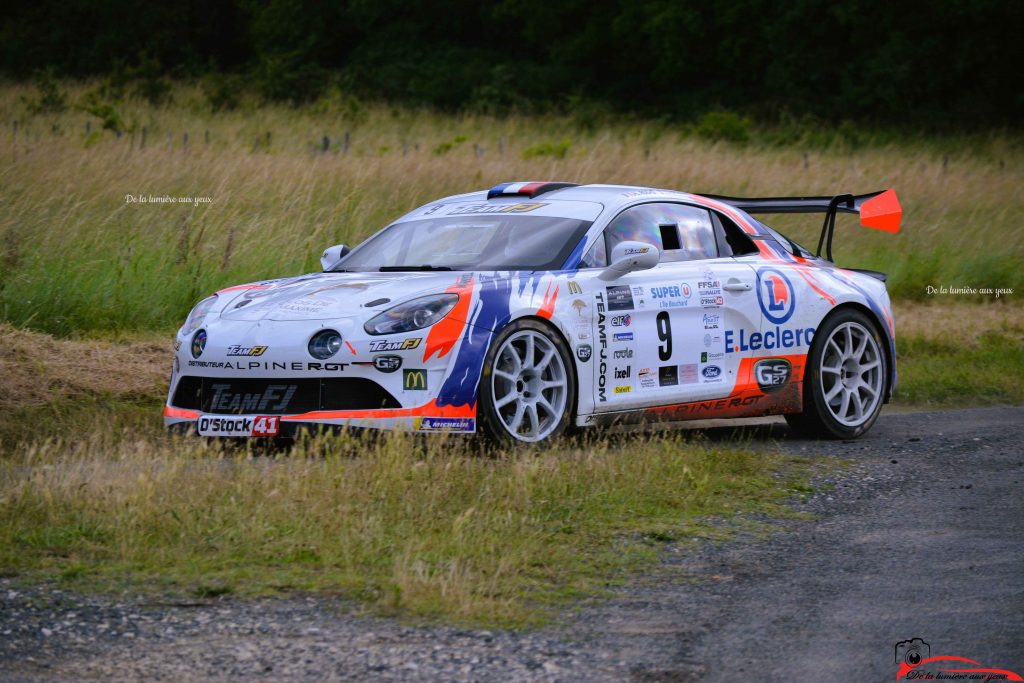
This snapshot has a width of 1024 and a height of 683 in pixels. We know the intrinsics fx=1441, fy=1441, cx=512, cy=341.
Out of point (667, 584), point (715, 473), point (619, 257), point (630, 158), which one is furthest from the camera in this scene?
point (630, 158)

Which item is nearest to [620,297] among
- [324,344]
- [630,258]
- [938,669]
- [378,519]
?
[630,258]

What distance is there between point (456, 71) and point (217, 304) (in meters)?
37.9

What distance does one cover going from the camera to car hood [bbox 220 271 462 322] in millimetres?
7301

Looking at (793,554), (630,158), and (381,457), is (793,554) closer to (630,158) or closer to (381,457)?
(381,457)

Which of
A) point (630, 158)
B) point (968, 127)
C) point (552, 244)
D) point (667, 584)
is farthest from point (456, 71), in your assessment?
point (667, 584)

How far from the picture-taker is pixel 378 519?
5.52 meters

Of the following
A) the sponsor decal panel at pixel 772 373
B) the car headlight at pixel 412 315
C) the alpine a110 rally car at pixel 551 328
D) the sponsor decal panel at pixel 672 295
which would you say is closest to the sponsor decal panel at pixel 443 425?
the alpine a110 rally car at pixel 551 328

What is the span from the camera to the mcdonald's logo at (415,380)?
6.96 metres

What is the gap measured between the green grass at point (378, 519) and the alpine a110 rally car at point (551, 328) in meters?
0.34

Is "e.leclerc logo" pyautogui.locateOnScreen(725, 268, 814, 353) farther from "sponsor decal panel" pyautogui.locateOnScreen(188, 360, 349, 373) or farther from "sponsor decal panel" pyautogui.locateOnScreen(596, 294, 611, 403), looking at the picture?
"sponsor decal panel" pyautogui.locateOnScreen(188, 360, 349, 373)

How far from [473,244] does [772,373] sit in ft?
6.46

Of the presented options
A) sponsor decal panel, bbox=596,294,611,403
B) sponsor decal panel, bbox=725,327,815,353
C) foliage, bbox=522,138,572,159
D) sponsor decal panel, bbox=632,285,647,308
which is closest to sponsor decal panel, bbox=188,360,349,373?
sponsor decal panel, bbox=596,294,611,403

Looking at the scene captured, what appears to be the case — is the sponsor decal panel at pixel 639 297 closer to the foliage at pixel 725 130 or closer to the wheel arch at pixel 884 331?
the wheel arch at pixel 884 331

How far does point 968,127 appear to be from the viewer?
36.7m
